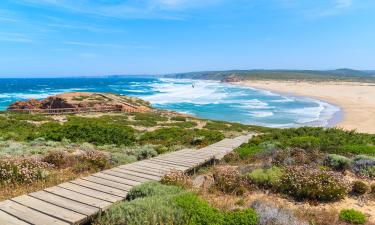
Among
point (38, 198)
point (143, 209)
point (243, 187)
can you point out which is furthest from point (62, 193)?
point (243, 187)

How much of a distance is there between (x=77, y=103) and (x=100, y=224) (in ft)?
117

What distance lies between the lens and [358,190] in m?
6.58

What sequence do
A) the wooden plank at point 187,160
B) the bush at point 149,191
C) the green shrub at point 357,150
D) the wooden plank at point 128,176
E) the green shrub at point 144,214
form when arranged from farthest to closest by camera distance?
the green shrub at point 357,150 < the wooden plank at point 187,160 < the wooden plank at point 128,176 < the bush at point 149,191 < the green shrub at point 144,214

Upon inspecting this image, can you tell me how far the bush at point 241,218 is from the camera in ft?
14.3

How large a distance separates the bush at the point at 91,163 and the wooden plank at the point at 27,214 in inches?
115

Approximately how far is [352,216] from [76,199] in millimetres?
4437

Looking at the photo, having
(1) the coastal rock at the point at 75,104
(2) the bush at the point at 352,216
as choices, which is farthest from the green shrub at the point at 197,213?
(1) the coastal rock at the point at 75,104

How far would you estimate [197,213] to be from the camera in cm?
443

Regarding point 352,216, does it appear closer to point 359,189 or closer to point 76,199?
point 359,189

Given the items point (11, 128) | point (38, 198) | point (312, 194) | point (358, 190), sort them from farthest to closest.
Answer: point (11, 128), point (358, 190), point (312, 194), point (38, 198)

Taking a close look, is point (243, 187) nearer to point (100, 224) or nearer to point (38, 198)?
point (100, 224)

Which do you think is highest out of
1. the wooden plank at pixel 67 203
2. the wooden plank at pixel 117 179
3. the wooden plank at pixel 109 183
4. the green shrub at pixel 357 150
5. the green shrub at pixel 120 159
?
the wooden plank at pixel 67 203

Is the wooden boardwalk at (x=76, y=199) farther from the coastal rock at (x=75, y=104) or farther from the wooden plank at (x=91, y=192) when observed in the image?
the coastal rock at (x=75, y=104)

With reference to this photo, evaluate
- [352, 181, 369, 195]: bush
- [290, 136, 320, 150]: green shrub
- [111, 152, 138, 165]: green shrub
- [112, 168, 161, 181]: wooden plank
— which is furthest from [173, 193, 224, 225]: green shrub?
[290, 136, 320, 150]: green shrub
